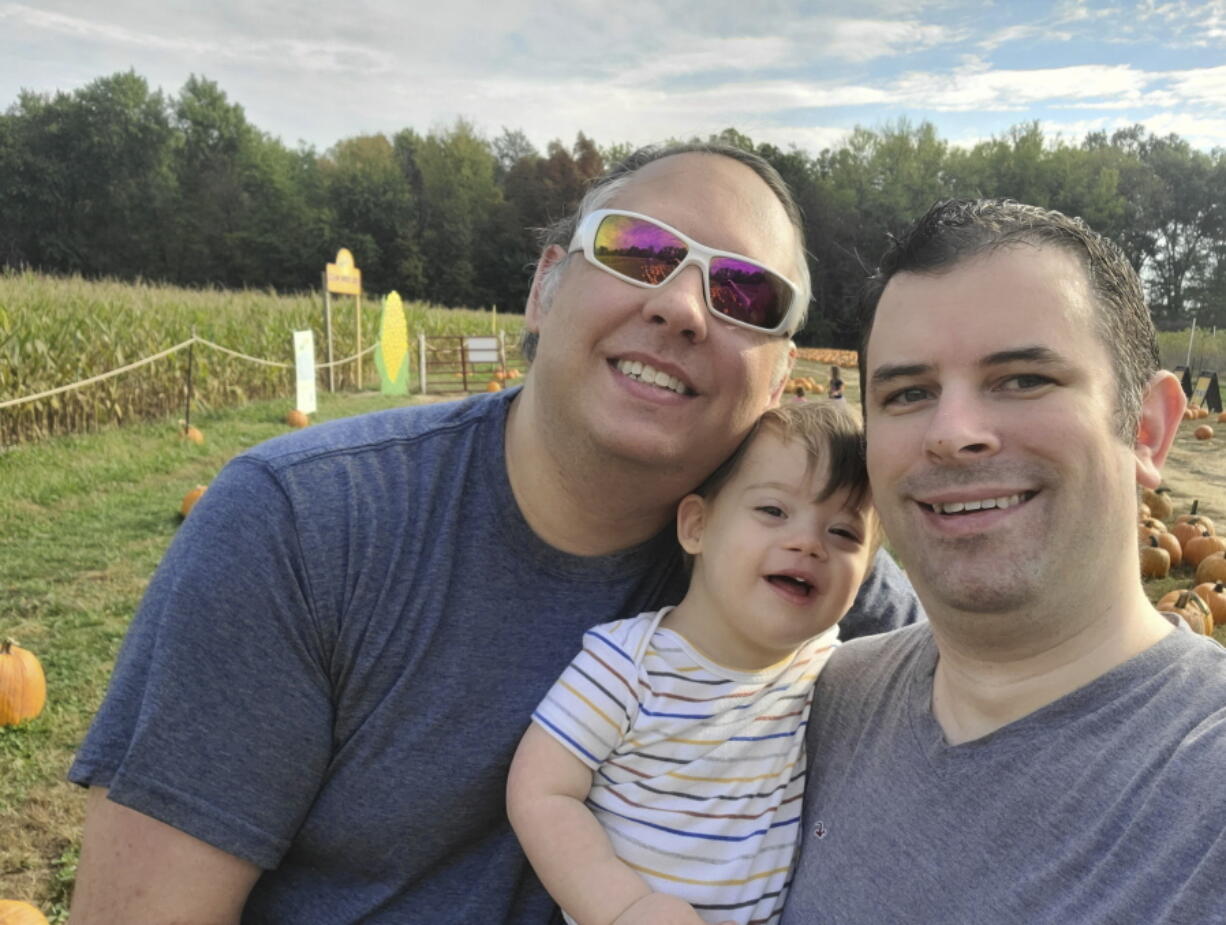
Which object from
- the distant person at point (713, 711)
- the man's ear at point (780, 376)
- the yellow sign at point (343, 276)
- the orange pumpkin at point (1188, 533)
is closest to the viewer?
the distant person at point (713, 711)

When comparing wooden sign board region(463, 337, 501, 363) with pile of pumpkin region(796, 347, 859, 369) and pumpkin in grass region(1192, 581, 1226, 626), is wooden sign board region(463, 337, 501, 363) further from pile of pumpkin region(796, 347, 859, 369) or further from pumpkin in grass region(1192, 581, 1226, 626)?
pumpkin in grass region(1192, 581, 1226, 626)

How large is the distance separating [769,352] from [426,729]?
1123 millimetres

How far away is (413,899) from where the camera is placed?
1732 mm

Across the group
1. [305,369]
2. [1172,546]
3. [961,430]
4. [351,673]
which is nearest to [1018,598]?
[961,430]

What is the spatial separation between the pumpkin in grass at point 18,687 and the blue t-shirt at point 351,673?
117 inches

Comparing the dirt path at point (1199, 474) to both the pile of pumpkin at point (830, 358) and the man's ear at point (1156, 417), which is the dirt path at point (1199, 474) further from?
the pile of pumpkin at point (830, 358)

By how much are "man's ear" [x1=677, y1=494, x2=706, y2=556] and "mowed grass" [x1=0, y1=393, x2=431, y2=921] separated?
2490mm

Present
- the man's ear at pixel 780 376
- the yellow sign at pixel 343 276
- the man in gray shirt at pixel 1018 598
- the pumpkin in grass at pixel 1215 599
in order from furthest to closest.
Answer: the yellow sign at pixel 343 276 < the pumpkin in grass at pixel 1215 599 < the man's ear at pixel 780 376 < the man in gray shirt at pixel 1018 598

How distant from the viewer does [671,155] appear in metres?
2.13

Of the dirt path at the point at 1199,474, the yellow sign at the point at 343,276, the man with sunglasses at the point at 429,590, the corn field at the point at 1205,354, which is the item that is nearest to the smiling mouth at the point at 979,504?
the man with sunglasses at the point at 429,590

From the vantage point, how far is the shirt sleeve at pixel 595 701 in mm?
1710

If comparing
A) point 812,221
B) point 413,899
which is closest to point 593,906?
point 413,899

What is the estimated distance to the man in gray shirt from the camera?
4.13 ft

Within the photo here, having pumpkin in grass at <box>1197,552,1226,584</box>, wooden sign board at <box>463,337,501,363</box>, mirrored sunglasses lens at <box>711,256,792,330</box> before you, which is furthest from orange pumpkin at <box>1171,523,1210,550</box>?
wooden sign board at <box>463,337,501,363</box>
